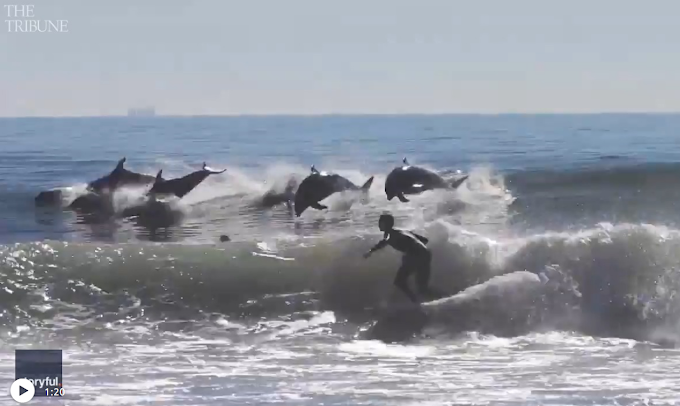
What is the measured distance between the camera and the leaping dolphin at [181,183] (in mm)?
9344

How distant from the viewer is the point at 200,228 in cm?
902

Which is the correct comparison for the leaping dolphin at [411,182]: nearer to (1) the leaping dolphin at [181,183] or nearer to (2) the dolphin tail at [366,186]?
(2) the dolphin tail at [366,186]

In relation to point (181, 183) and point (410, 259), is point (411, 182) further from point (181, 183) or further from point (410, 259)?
point (181, 183)

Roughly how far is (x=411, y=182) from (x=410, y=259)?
1.32m

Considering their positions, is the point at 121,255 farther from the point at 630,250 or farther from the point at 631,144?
the point at 631,144

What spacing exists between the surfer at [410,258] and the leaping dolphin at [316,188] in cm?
114

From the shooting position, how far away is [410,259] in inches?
315

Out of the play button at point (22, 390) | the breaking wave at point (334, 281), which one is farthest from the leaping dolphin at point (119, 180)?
the play button at point (22, 390)

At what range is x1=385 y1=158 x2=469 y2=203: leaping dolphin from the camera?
29.1 feet

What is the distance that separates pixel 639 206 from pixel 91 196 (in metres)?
7.37

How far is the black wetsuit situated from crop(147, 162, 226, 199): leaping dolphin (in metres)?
2.76

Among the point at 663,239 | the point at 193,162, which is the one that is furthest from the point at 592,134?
the point at 193,162
